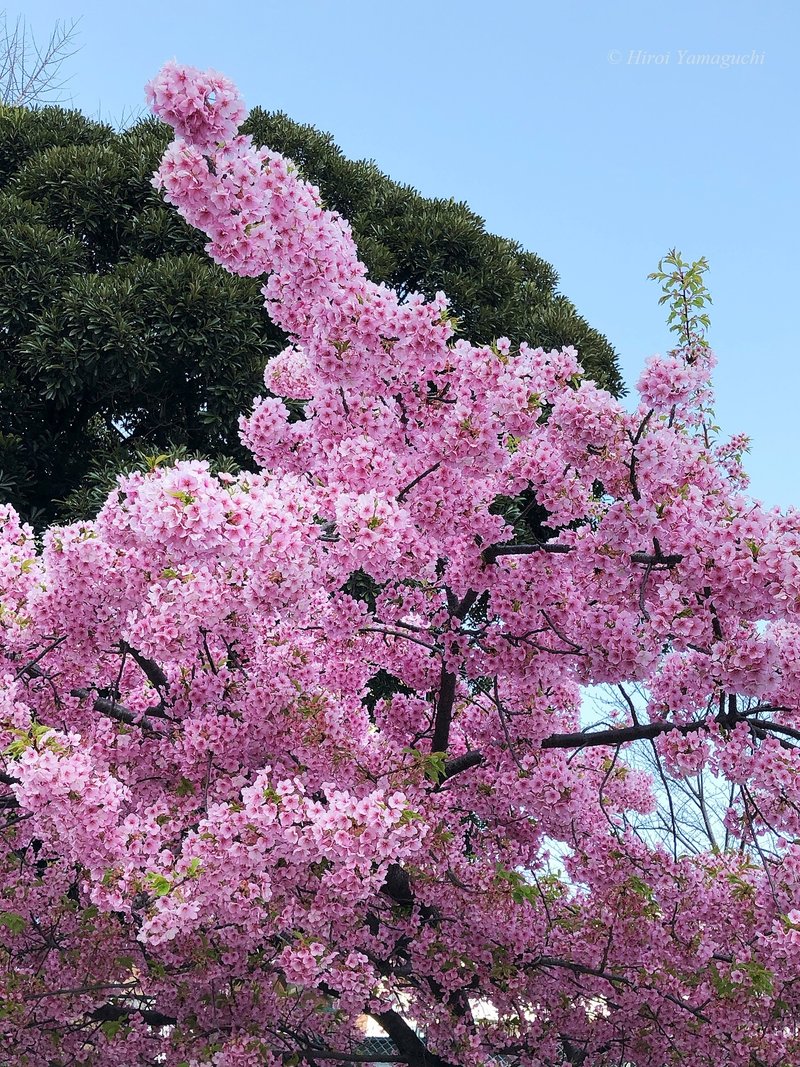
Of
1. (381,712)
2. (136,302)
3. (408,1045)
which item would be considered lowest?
(408,1045)

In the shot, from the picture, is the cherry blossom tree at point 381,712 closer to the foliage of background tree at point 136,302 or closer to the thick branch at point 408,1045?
the thick branch at point 408,1045

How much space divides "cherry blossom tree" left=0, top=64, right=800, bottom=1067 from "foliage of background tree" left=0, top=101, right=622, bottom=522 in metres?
3.19

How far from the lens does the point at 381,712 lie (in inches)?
262

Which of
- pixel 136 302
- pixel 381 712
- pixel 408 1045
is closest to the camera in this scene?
pixel 408 1045

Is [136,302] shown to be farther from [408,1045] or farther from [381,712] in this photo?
[408,1045]

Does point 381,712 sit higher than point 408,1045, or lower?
higher

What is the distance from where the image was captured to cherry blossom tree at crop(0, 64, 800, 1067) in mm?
4277

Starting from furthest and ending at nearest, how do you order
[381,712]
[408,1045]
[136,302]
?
[136,302], [381,712], [408,1045]

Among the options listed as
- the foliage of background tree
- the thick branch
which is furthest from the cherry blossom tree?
the foliage of background tree

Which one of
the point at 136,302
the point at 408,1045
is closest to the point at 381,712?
the point at 408,1045

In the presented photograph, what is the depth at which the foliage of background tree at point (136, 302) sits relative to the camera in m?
9.55

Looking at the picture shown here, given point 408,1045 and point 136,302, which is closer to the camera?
point 408,1045

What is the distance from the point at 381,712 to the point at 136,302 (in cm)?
505

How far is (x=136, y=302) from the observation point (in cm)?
953
